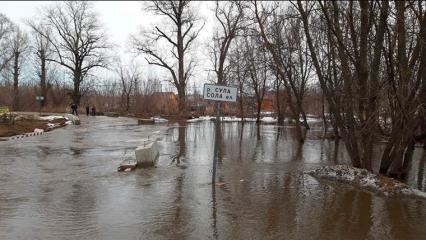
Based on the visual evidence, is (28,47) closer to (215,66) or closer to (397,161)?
(215,66)

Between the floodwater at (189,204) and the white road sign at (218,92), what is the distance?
1903 mm

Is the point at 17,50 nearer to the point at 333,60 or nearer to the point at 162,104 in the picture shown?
the point at 162,104

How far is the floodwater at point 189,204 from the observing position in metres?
6.65

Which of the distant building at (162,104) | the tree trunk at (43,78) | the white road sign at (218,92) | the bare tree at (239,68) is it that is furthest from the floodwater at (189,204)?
the tree trunk at (43,78)

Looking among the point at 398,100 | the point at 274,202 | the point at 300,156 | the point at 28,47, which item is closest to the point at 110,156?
the point at 300,156

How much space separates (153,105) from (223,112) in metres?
10.1

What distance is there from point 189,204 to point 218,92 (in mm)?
2488

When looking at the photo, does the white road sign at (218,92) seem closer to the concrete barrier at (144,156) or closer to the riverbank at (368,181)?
the riverbank at (368,181)

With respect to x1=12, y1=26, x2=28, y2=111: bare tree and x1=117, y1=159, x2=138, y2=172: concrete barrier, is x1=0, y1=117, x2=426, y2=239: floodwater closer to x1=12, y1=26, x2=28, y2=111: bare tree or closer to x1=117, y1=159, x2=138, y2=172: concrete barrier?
x1=117, y1=159, x2=138, y2=172: concrete barrier

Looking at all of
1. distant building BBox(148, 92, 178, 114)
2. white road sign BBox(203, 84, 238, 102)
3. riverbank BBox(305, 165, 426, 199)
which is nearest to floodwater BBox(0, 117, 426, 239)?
riverbank BBox(305, 165, 426, 199)

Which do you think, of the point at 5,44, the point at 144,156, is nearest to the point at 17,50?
the point at 5,44

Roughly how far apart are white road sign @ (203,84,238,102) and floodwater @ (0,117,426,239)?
190cm

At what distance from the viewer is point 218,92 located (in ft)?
31.2

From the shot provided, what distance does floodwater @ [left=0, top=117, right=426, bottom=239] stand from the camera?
6652 millimetres
